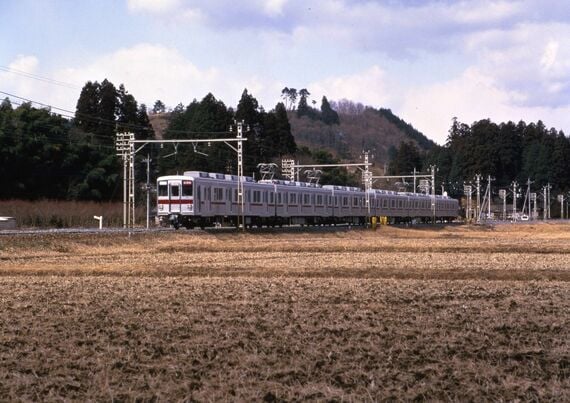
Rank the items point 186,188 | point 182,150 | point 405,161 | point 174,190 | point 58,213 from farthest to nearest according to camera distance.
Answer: point 405,161 → point 182,150 → point 58,213 → point 174,190 → point 186,188

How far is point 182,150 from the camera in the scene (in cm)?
8362

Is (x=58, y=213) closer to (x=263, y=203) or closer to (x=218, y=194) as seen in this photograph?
(x=218, y=194)

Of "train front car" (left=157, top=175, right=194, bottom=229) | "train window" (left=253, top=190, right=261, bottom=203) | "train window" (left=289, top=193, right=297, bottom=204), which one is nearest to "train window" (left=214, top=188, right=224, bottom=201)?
"train front car" (left=157, top=175, right=194, bottom=229)

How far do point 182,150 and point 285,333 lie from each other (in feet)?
242

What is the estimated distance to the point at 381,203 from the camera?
76.0 meters

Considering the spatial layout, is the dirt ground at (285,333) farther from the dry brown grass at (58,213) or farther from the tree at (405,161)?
the tree at (405,161)

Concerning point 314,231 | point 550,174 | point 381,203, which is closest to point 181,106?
point 550,174

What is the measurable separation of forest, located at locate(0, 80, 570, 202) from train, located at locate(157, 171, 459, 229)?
7.32 metres

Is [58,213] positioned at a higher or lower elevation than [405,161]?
lower

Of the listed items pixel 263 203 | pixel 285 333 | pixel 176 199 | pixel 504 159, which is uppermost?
pixel 504 159

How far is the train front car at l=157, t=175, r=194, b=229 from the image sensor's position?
1715 inches

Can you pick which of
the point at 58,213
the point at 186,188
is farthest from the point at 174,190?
the point at 58,213

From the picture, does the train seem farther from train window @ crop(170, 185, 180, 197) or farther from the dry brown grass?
the dry brown grass

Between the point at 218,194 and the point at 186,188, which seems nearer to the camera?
the point at 186,188
